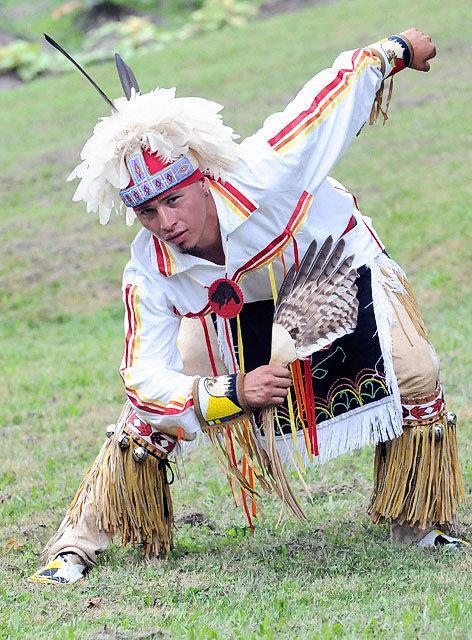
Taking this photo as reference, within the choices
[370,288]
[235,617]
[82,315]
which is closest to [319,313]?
[370,288]

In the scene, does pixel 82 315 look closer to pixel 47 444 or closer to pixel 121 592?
pixel 47 444

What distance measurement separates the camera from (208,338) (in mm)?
4305

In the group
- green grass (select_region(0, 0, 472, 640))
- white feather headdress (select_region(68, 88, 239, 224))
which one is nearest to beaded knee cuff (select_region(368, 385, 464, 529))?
green grass (select_region(0, 0, 472, 640))

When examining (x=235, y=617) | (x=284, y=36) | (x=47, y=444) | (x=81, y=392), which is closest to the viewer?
(x=235, y=617)

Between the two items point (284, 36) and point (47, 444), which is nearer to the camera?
point (47, 444)

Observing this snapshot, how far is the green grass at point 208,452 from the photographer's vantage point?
383 centimetres

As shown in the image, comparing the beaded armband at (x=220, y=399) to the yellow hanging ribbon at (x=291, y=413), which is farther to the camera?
the yellow hanging ribbon at (x=291, y=413)

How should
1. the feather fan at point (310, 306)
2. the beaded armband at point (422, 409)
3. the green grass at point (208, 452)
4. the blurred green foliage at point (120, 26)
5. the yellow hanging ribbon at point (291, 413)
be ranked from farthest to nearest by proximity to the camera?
the blurred green foliage at point (120, 26), the beaded armband at point (422, 409), the yellow hanging ribbon at point (291, 413), the feather fan at point (310, 306), the green grass at point (208, 452)

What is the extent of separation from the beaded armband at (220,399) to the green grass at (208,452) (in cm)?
62

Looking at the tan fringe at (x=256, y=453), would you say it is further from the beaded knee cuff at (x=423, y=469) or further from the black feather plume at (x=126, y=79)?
the black feather plume at (x=126, y=79)

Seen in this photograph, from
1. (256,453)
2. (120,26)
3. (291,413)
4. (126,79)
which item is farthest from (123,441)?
(120,26)

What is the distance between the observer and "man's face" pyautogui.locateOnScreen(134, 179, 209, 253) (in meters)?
3.89

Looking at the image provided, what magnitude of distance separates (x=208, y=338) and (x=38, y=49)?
1721 centimetres

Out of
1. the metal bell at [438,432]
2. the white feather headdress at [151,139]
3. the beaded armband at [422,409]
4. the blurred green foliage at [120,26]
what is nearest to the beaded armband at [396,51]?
the white feather headdress at [151,139]
